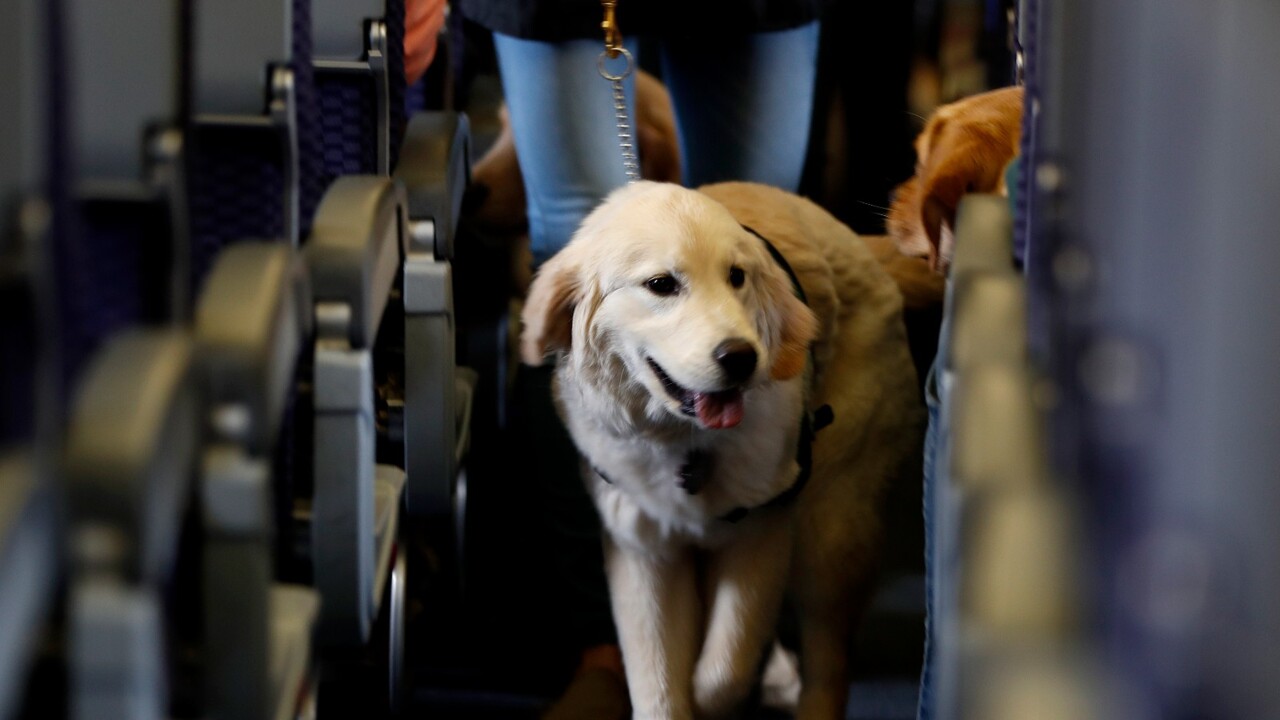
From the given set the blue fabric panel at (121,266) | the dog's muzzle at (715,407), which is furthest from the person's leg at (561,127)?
the blue fabric panel at (121,266)

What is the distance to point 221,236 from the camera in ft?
4.98

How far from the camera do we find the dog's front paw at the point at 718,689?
83.1 inches

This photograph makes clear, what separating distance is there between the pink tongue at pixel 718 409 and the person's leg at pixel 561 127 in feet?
1.91

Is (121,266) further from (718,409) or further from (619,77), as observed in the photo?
(619,77)

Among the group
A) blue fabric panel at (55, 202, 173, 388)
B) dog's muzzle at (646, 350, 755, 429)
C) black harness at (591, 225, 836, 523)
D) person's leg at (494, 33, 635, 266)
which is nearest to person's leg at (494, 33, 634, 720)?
person's leg at (494, 33, 635, 266)

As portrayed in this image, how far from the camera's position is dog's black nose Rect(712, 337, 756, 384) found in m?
1.83

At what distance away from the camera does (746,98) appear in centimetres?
243

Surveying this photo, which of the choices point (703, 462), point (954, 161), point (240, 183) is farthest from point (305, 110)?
point (954, 161)

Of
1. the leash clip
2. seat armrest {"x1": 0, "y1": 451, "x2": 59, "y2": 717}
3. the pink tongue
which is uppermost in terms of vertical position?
the leash clip

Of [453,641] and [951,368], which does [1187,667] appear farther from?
[453,641]

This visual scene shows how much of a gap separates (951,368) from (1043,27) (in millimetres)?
344

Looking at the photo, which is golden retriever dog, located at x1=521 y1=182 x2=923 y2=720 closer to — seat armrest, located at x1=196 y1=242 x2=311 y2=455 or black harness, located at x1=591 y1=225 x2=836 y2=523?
black harness, located at x1=591 y1=225 x2=836 y2=523

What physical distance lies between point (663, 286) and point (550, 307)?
16 cm

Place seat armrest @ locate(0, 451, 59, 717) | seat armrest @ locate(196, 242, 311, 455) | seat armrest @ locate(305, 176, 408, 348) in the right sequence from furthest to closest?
seat armrest @ locate(305, 176, 408, 348), seat armrest @ locate(196, 242, 311, 455), seat armrest @ locate(0, 451, 59, 717)
